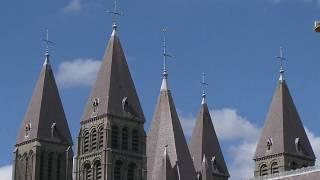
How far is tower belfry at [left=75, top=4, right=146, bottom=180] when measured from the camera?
272 ft

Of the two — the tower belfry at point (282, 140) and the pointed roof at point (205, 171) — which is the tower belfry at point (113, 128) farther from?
the tower belfry at point (282, 140)

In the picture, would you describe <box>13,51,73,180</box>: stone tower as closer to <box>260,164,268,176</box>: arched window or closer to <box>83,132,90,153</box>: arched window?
<box>83,132,90,153</box>: arched window

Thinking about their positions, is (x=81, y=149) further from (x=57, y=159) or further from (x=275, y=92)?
(x=275, y=92)

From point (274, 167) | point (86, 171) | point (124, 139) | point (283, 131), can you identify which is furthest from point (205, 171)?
point (86, 171)

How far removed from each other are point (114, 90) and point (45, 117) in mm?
5607

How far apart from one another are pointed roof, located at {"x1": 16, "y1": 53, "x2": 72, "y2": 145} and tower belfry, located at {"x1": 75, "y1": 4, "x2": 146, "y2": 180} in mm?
1645

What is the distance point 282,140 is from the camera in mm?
87562

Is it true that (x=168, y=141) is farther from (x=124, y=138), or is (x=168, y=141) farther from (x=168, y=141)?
(x=124, y=138)

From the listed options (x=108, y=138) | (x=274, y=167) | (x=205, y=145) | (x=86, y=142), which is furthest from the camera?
(x=205, y=145)

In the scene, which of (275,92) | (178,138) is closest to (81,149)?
(178,138)

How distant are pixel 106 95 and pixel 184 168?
789 cm

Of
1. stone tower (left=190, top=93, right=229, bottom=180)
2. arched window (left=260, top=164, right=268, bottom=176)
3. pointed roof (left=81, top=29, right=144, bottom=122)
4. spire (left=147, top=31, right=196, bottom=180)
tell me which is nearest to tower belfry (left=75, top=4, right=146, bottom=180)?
pointed roof (left=81, top=29, right=144, bottom=122)

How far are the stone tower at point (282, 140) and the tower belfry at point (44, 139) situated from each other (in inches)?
611

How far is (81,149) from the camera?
8456 centimetres
